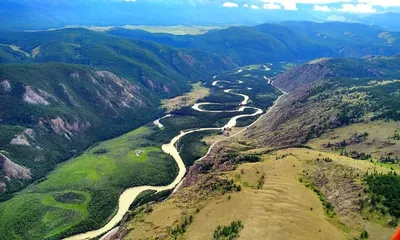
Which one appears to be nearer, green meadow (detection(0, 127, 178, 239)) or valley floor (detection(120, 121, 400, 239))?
valley floor (detection(120, 121, 400, 239))

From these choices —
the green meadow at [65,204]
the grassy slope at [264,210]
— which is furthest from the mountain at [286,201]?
the green meadow at [65,204]

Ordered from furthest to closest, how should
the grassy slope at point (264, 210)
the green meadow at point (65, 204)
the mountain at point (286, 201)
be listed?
the green meadow at point (65, 204), the mountain at point (286, 201), the grassy slope at point (264, 210)

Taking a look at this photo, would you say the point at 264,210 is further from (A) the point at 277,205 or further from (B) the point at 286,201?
(B) the point at 286,201

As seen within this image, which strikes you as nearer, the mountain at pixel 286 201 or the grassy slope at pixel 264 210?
the grassy slope at pixel 264 210

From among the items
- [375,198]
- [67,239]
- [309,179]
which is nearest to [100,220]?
[67,239]

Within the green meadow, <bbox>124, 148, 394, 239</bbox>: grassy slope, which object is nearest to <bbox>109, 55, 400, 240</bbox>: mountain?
<bbox>124, 148, 394, 239</bbox>: grassy slope

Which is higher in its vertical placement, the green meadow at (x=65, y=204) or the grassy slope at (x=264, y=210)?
the grassy slope at (x=264, y=210)

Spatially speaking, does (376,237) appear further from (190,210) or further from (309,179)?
(190,210)

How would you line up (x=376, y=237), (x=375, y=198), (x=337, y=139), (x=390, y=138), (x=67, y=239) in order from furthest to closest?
(x=337, y=139) → (x=390, y=138) → (x=67, y=239) → (x=375, y=198) → (x=376, y=237)

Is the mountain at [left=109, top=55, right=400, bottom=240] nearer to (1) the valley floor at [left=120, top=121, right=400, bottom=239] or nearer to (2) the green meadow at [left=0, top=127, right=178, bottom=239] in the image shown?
(1) the valley floor at [left=120, top=121, right=400, bottom=239]

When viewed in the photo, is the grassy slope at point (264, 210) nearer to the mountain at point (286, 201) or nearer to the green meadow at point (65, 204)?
the mountain at point (286, 201)

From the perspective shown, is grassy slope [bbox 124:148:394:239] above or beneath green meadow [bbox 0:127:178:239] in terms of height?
above
